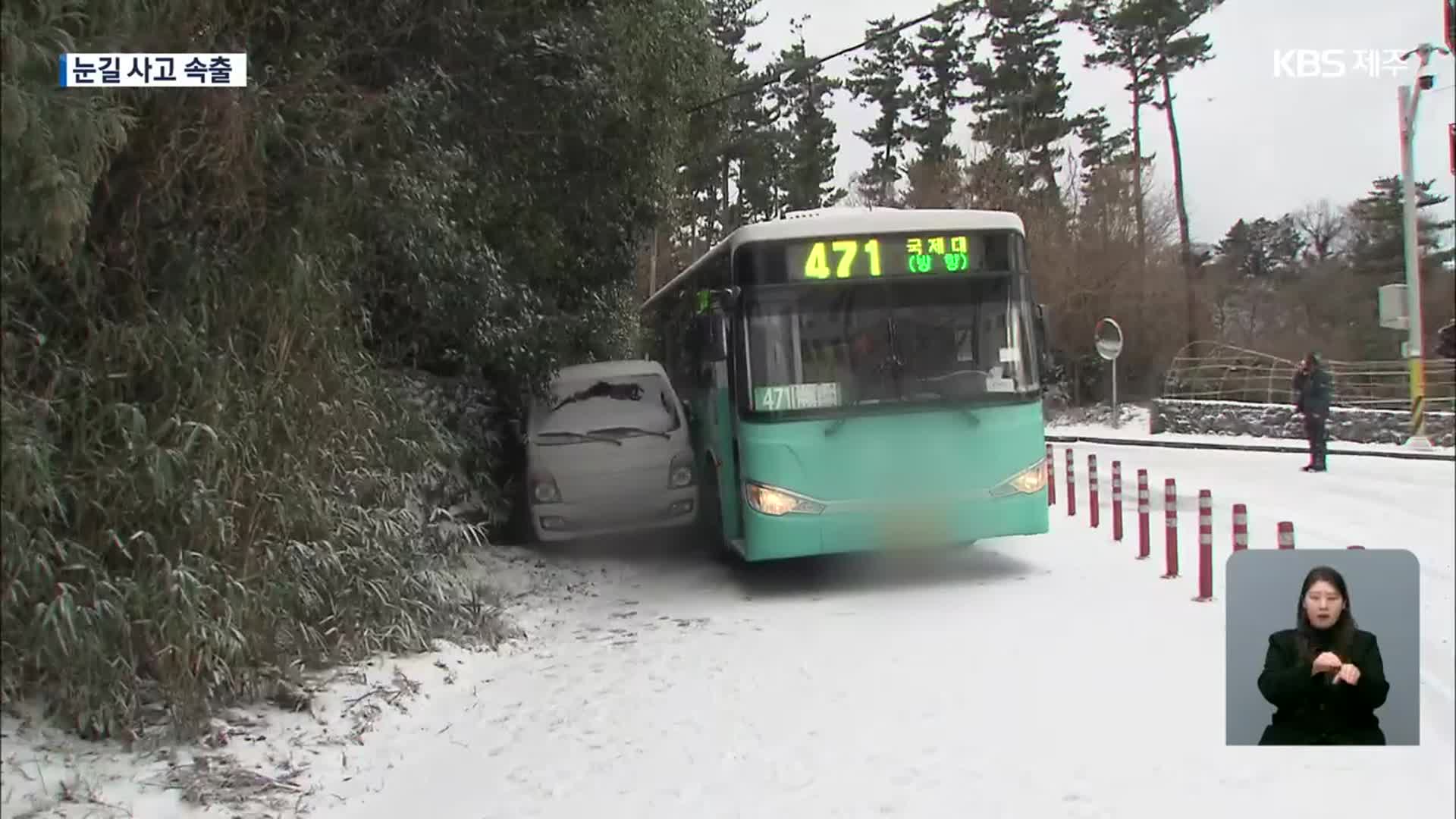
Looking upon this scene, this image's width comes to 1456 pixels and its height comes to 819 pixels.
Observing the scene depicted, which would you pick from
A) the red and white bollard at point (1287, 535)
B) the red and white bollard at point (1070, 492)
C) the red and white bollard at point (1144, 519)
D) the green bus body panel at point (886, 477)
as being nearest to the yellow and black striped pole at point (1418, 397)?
the red and white bollard at point (1287, 535)

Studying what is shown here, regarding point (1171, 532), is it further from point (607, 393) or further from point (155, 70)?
point (155, 70)

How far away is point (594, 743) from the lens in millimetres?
5660

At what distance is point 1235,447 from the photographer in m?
16.2

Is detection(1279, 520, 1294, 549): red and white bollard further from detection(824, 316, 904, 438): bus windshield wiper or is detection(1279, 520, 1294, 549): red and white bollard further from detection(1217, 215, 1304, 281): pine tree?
detection(824, 316, 904, 438): bus windshield wiper

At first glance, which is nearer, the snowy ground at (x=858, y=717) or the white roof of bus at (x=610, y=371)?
the snowy ground at (x=858, y=717)

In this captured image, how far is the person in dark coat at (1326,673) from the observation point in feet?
8.57

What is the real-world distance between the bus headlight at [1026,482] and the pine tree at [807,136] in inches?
136

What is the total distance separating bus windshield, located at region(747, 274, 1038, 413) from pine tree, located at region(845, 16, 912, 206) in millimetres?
1891

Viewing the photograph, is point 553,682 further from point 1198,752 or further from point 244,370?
point 1198,752

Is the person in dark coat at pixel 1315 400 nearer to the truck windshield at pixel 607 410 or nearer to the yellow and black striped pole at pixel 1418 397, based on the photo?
the yellow and black striped pole at pixel 1418 397

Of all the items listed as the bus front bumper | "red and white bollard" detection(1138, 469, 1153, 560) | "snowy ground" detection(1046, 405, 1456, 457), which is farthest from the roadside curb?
the bus front bumper

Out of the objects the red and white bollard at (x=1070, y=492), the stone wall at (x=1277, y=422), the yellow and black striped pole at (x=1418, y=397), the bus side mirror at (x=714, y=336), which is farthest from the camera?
the red and white bollard at (x=1070, y=492)

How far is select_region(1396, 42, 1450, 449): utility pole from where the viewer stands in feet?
9.14

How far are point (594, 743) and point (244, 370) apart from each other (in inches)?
96.0
